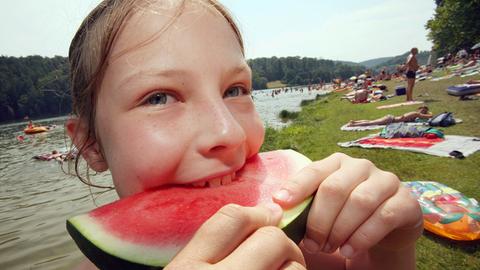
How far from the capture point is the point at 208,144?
48.9 inches

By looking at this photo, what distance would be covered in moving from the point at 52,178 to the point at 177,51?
15015mm

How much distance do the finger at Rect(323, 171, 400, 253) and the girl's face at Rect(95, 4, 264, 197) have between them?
1.69 ft

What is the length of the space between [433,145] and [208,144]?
7585mm

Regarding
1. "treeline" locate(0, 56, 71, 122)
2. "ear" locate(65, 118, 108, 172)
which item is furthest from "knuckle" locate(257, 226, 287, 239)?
"treeline" locate(0, 56, 71, 122)

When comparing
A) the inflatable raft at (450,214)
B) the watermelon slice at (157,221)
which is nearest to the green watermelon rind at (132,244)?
the watermelon slice at (157,221)

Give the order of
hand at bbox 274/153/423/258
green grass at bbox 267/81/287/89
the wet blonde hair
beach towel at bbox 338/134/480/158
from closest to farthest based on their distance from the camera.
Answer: hand at bbox 274/153/423/258 → the wet blonde hair → beach towel at bbox 338/134/480/158 → green grass at bbox 267/81/287/89

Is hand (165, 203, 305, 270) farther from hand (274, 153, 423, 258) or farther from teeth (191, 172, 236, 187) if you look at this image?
teeth (191, 172, 236, 187)

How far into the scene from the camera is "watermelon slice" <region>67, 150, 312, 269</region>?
975 millimetres

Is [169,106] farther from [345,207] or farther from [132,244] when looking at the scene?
[345,207]

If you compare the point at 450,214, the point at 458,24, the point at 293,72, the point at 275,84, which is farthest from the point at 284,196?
the point at 293,72

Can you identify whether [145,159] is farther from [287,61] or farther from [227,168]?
[287,61]

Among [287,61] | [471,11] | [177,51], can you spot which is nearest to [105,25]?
[177,51]

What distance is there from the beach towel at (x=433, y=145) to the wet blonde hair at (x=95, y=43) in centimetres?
657

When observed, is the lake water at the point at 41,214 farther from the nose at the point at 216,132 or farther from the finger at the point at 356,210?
the finger at the point at 356,210
